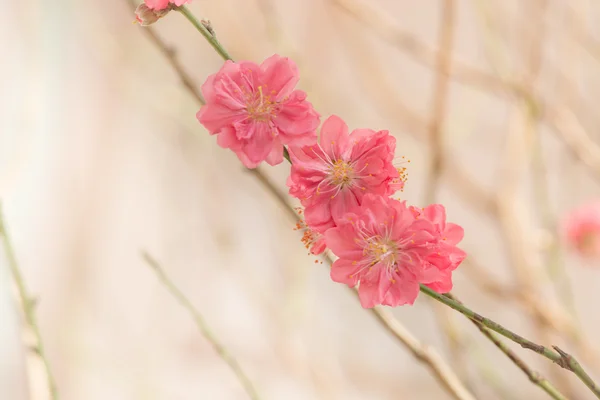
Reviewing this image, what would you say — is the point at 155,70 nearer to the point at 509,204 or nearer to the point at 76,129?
the point at 76,129

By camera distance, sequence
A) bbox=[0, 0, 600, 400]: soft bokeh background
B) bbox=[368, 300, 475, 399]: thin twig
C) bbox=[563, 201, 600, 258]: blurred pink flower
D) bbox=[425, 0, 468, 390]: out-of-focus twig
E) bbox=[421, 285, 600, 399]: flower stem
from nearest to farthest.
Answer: bbox=[421, 285, 600, 399]: flower stem → bbox=[368, 300, 475, 399]: thin twig → bbox=[425, 0, 468, 390]: out-of-focus twig → bbox=[563, 201, 600, 258]: blurred pink flower → bbox=[0, 0, 600, 400]: soft bokeh background

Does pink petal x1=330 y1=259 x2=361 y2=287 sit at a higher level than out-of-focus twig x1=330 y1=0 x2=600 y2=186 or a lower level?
lower

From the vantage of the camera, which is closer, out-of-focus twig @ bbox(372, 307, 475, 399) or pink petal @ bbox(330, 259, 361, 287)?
pink petal @ bbox(330, 259, 361, 287)

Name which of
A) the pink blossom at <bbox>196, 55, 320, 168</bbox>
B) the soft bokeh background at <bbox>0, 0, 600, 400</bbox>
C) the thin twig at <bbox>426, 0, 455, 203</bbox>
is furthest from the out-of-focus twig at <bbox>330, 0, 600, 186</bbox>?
the pink blossom at <bbox>196, 55, 320, 168</bbox>

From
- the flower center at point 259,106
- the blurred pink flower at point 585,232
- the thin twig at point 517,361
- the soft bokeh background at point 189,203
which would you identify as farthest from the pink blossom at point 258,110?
the soft bokeh background at point 189,203

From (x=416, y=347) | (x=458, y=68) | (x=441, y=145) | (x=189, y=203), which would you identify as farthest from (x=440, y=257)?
(x=189, y=203)

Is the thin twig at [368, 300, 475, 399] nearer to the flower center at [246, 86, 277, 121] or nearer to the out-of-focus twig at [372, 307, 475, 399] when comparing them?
the out-of-focus twig at [372, 307, 475, 399]

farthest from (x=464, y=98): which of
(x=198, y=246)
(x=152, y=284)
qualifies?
(x=152, y=284)

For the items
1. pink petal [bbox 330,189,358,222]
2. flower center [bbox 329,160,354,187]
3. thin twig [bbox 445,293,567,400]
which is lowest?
thin twig [bbox 445,293,567,400]
